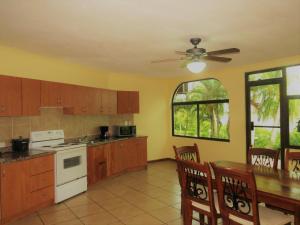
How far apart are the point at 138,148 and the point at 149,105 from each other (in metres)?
1.50

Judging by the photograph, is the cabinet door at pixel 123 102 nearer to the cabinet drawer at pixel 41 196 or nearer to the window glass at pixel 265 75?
the cabinet drawer at pixel 41 196

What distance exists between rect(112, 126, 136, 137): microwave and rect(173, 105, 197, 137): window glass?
5.47 feet

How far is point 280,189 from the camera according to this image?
7.59 feet

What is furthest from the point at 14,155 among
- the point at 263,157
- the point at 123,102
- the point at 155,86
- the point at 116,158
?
A: the point at 155,86

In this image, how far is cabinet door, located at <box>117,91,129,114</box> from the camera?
6.02 meters

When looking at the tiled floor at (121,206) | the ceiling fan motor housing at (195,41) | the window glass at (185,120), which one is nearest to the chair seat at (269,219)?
the tiled floor at (121,206)

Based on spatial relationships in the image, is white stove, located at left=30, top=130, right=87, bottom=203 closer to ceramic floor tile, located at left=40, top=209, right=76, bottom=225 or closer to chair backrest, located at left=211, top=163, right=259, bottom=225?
ceramic floor tile, located at left=40, top=209, right=76, bottom=225

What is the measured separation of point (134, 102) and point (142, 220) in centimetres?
335

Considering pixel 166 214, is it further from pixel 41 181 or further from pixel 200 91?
pixel 200 91

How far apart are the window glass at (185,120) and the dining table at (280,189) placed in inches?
153

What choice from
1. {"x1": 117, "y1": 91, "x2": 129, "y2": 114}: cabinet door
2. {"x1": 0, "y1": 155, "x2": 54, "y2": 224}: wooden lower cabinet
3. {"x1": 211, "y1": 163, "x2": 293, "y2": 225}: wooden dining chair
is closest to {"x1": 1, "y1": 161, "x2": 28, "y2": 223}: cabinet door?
{"x1": 0, "y1": 155, "x2": 54, "y2": 224}: wooden lower cabinet

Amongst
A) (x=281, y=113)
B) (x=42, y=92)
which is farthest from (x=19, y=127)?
(x=281, y=113)

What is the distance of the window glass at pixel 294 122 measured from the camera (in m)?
4.63

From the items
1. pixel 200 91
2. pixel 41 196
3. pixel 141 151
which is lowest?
pixel 41 196
